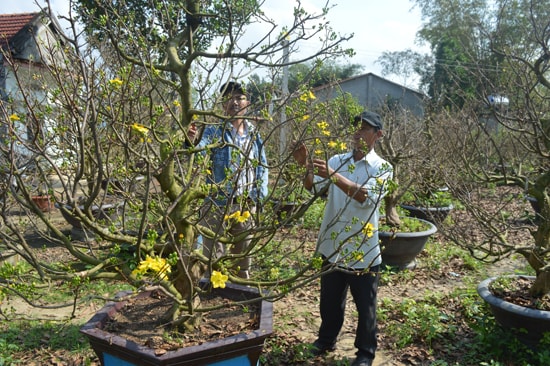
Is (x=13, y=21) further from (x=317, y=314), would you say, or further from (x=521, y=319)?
(x=521, y=319)

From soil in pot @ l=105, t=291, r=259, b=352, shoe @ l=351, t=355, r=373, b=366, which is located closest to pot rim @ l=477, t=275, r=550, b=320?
shoe @ l=351, t=355, r=373, b=366

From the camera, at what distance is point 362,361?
3104mm

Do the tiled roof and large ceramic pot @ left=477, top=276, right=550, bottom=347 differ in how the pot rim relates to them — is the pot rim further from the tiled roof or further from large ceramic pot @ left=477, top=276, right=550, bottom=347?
the tiled roof

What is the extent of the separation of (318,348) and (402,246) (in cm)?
221

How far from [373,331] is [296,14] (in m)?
2.19

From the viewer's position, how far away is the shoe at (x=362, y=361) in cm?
309

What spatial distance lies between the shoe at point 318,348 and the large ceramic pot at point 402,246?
188 centimetres

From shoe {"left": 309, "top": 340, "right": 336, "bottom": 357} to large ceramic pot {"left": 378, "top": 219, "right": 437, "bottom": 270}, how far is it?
1884mm

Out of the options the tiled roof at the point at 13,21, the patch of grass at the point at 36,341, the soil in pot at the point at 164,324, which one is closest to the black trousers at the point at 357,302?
the soil in pot at the point at 164,324

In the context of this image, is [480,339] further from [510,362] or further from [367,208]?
[367,208]

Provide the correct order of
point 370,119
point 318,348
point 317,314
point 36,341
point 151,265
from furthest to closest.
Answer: point 317,314, point 36,341, point 318,348, point 370,119, point 151,265

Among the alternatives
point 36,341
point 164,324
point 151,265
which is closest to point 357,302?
point 164,324

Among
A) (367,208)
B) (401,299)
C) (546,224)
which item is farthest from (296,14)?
(401,299)

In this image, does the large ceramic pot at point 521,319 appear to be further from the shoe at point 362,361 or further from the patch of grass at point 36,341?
the patch of grass at point 36,341
